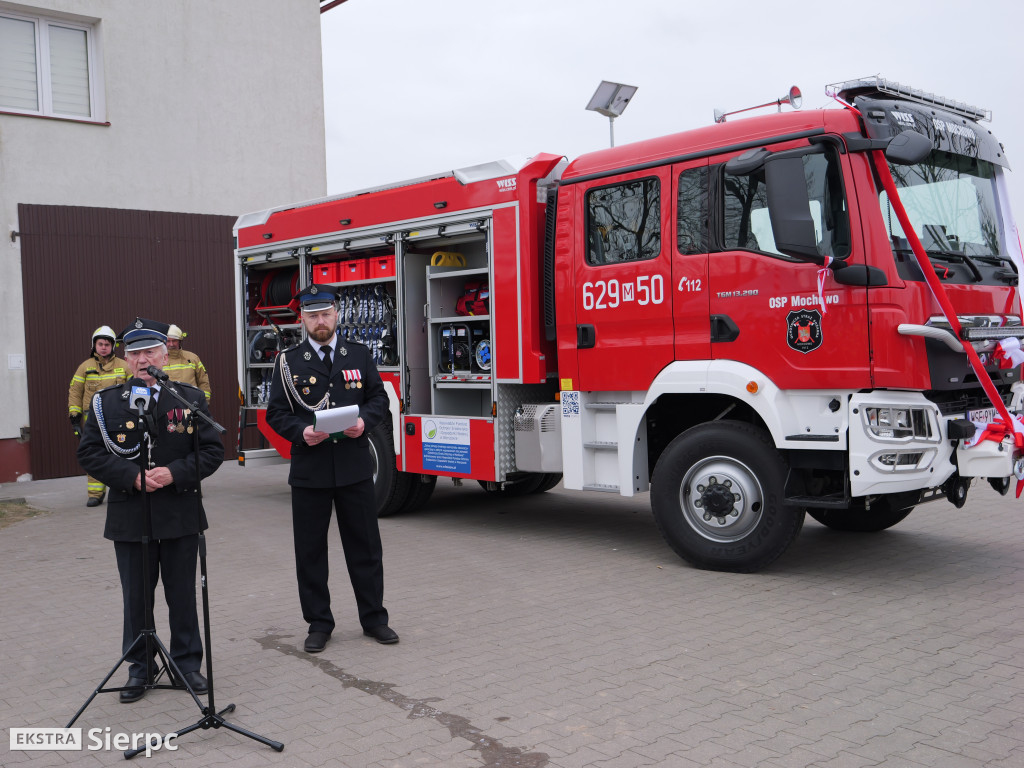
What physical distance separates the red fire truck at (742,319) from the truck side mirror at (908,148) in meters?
0.01

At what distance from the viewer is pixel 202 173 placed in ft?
45.7

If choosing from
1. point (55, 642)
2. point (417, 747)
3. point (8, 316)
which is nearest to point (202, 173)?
point (8, 316)

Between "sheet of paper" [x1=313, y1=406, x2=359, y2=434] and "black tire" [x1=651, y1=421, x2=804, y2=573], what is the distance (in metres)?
2.66

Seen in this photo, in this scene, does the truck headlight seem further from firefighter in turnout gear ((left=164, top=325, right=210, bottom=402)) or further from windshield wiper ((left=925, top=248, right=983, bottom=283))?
firefighter in turnout gear ((left=164, top=325, right=210, bottom=402))

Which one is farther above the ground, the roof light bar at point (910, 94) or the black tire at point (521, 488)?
the roof light bar at point (910, 94)

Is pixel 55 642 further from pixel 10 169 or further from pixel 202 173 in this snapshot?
pixel 202 173

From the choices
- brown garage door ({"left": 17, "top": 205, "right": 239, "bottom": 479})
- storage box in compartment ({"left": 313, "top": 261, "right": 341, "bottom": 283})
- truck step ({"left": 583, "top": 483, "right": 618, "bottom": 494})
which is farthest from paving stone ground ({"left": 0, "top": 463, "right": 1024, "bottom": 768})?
brown garage door ({"left": 17, "top": 205, "right": 239, "bottom": 479})

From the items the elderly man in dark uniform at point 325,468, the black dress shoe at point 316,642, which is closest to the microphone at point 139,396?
the elderly man in dark uniform at point 325,468

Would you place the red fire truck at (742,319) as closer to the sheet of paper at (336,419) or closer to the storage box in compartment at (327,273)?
the storage box in compartment at (327,273)

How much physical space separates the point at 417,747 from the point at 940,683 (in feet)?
8.21

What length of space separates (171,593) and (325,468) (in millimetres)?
1079

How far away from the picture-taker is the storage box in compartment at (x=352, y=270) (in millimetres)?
9523

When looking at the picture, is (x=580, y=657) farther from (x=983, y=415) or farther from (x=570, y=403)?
(x=983, y=415)

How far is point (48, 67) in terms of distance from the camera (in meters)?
12.7
